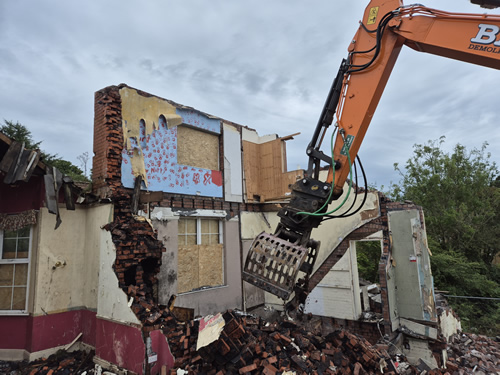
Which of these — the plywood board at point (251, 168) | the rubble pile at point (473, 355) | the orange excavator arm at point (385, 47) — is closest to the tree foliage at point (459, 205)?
the rubble pile at point (473, 355)

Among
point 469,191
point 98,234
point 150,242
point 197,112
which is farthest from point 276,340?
point 469,191

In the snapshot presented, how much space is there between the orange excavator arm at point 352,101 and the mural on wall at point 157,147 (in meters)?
4.57

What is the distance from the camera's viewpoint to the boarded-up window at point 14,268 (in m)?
6.28

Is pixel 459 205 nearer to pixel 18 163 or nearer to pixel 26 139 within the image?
pixel 18 163

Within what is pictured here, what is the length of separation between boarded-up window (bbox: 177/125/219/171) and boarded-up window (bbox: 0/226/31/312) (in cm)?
389

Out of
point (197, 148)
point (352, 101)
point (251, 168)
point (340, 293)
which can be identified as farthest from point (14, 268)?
point (340, 293)

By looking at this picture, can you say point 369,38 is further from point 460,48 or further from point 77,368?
point 77,368

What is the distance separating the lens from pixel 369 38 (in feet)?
12.9

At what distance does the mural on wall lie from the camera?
23.3 feet

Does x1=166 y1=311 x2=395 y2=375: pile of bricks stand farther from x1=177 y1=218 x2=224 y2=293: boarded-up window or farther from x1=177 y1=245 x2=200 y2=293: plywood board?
x1=177 y1=218 x2=224 y2=293: boarded-up window

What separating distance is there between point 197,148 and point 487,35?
692 cm

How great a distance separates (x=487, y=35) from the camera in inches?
126

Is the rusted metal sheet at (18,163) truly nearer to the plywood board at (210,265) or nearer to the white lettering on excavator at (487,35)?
the plywood board at (210,265)

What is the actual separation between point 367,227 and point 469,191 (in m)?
11.9
